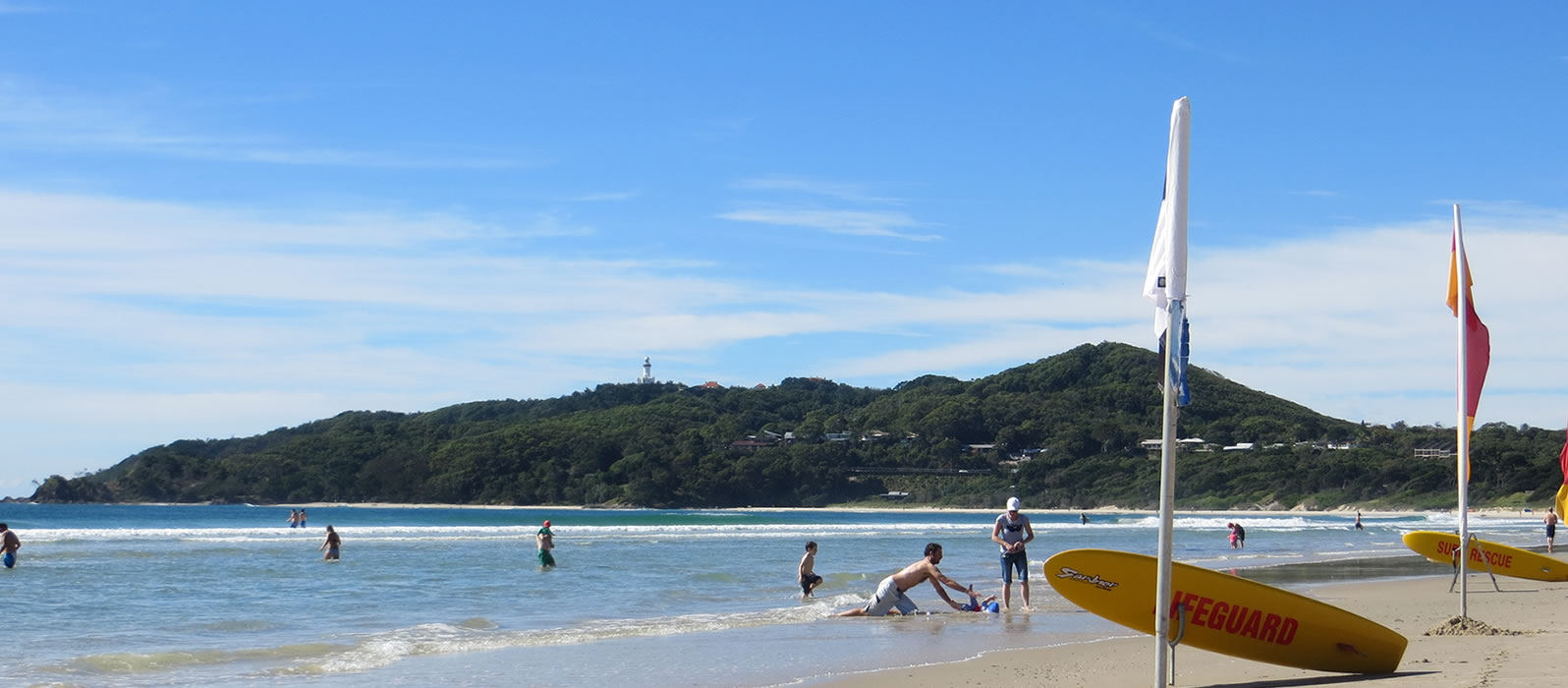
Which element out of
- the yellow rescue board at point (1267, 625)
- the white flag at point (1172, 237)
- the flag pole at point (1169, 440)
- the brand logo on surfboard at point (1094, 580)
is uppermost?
the white flag at point (1172, 237)

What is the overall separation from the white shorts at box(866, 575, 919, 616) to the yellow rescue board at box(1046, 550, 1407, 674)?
585cm

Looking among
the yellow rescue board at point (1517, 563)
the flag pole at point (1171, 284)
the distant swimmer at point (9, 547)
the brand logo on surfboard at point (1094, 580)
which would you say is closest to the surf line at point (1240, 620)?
the brand logo on surfboard at point (1094, 580)

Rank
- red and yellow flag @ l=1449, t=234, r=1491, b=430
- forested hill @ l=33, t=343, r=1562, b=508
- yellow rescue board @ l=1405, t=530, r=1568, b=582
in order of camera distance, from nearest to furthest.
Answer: red and yellow flag @ l=1449, t=234, r=1491, b=430
yellow rescue board @ l=1405, t=530, r=1568, b=582
forested hill @ l=33, t=343, r=1562, b=508

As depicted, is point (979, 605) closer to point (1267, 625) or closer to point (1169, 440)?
point (1267, 625)

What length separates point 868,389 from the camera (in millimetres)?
186500

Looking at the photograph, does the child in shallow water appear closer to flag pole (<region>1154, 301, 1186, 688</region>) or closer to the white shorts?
the white shorts

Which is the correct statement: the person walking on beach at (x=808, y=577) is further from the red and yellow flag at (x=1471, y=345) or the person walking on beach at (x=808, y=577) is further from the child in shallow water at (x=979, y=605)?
the red and yellow flag at (x=1471, y=345)

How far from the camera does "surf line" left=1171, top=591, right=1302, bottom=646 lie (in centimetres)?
980

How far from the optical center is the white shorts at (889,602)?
15.7 m

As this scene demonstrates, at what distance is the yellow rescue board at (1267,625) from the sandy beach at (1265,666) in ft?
0.48

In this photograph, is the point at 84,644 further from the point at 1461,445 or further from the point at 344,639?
the point at 1461,445

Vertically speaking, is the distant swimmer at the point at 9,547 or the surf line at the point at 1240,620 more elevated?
the surf line at the point at 1240,620

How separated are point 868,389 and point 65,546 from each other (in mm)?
148693

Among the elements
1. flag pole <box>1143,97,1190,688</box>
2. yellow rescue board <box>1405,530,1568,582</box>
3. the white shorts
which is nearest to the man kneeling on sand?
the white shorts
